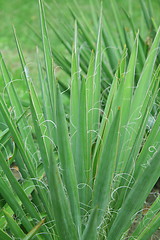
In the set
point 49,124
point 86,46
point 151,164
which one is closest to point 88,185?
point 49,124

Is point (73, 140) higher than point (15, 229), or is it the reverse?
point (73, 140)

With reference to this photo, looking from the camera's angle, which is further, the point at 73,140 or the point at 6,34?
the point at 6,34

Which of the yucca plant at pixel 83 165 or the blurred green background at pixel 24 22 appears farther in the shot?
the blurred green background at pixel 24 22

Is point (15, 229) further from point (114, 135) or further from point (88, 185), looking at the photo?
point (114, 135)

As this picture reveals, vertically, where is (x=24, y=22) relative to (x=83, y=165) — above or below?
below

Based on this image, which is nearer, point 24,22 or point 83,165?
point 83,165

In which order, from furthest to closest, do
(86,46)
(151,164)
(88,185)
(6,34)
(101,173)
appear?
(6,34) → (86,46) → (88,185) → (101,173) → (151,164)

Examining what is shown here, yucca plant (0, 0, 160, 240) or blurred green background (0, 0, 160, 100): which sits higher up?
yucca plant (0, 0, 160, 240)

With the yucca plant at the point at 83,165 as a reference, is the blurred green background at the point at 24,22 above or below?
below
